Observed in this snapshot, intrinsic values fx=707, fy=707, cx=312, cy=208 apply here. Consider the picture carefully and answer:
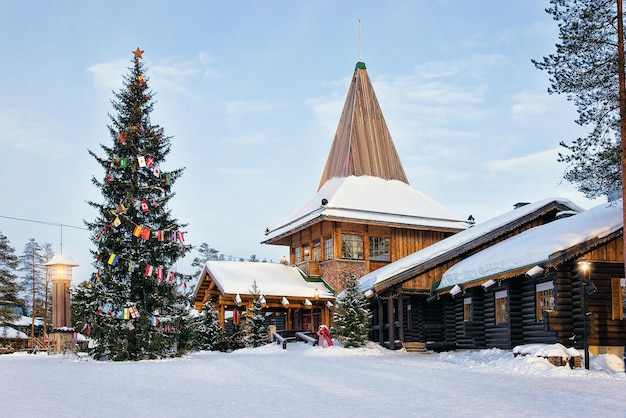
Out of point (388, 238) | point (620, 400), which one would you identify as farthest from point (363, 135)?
point (620, 400)

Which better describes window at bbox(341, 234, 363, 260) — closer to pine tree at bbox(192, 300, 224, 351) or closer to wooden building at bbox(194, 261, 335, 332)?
wooden building at bbox(194, 261, 335, 332)

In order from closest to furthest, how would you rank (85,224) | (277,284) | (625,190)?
(625,190)
(85,224)
(277,284)

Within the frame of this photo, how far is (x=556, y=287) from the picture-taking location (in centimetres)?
2091

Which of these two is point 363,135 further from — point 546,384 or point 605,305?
point 546,384

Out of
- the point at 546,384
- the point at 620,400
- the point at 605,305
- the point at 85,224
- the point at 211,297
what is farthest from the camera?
the point at 211,297

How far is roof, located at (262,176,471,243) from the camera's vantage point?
1400 inches

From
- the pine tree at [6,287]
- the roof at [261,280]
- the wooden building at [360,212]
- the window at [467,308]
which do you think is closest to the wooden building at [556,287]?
the window at [467,308]

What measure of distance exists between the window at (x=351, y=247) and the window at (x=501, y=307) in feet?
39.5

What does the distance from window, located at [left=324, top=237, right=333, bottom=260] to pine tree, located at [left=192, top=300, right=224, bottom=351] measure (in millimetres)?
7989

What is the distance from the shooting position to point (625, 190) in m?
18.3

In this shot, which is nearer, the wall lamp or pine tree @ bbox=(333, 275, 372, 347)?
the wall lamp

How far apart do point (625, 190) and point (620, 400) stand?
7464 mm

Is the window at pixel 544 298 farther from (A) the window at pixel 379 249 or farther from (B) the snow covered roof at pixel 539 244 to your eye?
(A) the window at pixel 379 249

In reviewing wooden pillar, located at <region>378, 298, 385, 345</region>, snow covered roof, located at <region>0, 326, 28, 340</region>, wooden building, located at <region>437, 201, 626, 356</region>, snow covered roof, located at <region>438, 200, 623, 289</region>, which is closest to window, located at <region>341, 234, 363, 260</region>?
wooden pillar, located at <region>378, 298, 385, 345</region>
